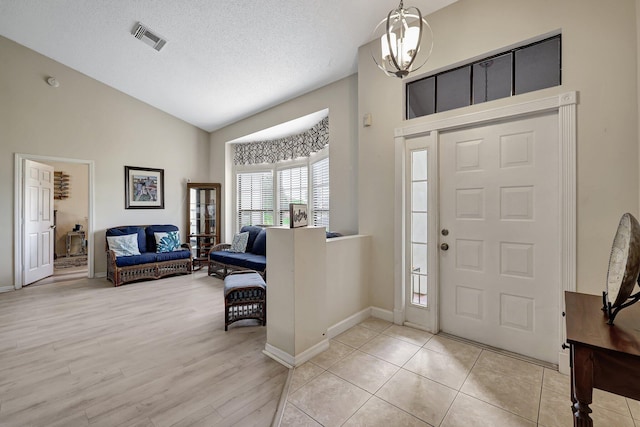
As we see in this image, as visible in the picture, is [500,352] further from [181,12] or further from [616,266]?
[181,12]

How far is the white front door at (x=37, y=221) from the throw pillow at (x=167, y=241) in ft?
5.86

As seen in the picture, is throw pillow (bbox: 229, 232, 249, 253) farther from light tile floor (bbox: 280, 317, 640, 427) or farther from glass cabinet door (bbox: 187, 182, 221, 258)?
light tile floor (bbox: 280, 317, 640, 427)

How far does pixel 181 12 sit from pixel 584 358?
166 inches

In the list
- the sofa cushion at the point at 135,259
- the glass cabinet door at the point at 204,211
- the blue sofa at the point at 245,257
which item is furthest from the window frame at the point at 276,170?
the sofa cushion at the point at 135,259

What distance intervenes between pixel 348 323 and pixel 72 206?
7974mm

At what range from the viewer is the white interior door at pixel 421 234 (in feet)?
8.66

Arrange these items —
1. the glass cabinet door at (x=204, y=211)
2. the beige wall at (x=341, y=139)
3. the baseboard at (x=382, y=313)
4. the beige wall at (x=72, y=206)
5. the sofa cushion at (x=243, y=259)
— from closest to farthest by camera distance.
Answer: the baseboard at (x=382, y=313), the beige wall at (x=341, y=139), the sofa cushion at (x=243, y=259), the glass cabinet door at (x=204, y=211), the beige wall at (x=72, y=206)

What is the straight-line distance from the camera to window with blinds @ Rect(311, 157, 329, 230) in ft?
14.4

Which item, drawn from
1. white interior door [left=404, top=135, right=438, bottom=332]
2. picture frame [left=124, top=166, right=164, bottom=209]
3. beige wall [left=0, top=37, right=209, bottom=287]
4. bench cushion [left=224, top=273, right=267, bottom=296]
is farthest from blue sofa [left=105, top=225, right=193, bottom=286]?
white interior door [left=404, top=135, right=438, bottom=332]

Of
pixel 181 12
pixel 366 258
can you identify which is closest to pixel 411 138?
pixel 366 258

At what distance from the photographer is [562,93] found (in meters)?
2.00

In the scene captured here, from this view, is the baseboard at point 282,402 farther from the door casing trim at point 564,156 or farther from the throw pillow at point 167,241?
the throw pillow at point 167,241

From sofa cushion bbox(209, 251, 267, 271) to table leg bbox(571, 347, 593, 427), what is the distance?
3506 mm

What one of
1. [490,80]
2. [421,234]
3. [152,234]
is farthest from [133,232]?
[490,80]
